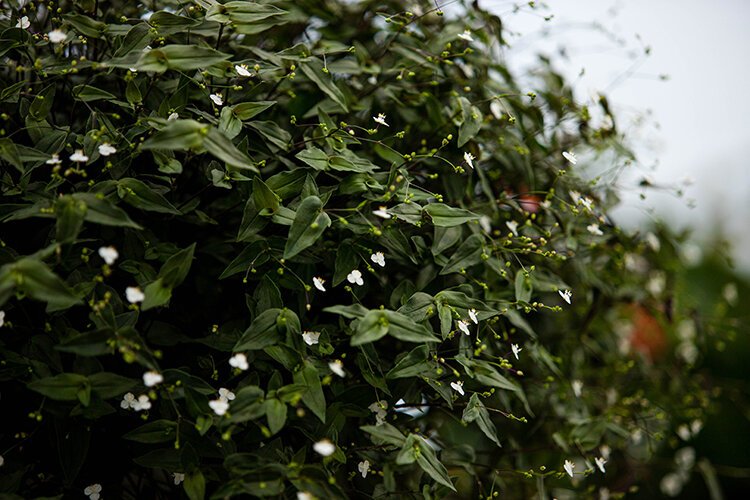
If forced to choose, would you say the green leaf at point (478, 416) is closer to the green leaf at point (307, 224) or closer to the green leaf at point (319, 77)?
the green leaf at point (307, 224)

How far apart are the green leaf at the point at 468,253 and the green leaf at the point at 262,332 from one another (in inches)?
9.7

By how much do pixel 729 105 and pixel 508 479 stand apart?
1.97 m

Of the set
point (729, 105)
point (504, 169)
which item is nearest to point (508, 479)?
point (504, 169)

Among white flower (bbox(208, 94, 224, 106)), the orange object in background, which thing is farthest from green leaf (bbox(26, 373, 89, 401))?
the orange object in background

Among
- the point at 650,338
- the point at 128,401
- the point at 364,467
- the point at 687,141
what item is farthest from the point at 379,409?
the point at 687,141

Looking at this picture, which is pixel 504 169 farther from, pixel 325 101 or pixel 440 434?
pixel 440 434

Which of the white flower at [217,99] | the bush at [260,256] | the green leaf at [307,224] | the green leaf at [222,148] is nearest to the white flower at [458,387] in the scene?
the bush at [260,256]

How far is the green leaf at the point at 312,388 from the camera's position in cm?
69

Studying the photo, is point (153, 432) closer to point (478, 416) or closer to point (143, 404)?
point (143, 404)

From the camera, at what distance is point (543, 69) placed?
1274mm

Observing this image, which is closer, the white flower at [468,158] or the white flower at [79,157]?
the white flower at [79,157]

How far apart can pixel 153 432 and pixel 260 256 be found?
9.1 inches

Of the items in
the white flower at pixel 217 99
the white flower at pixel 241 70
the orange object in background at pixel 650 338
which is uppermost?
the white flower at pixel 241 70

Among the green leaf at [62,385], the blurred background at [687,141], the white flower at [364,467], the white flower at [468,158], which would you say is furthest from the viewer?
the blurred background at [687,141]
